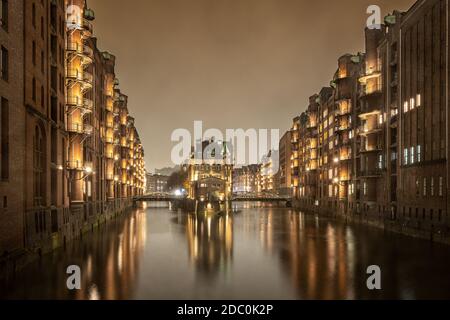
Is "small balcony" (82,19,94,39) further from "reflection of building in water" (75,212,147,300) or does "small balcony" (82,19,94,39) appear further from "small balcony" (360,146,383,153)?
"small balcony" (360,146,383,153)

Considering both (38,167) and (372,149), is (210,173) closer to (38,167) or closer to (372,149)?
(372,149)

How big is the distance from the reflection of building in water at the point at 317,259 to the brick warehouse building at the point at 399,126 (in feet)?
27.1

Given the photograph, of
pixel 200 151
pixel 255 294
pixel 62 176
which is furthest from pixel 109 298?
pixel 200 151

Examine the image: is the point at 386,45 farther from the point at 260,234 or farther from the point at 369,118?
the point at 260,234

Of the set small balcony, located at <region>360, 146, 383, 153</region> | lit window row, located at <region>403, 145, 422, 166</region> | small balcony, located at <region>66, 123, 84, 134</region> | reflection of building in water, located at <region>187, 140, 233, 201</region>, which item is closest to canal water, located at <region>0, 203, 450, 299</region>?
lit window row, located at <region>403, 145, 422, 166</region>

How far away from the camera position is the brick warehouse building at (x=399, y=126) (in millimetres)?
46531

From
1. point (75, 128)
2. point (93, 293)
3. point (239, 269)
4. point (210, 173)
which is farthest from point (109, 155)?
point (210, 173)

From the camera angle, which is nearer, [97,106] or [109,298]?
[109,298]

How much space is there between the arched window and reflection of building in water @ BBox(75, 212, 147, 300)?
21.2 feet

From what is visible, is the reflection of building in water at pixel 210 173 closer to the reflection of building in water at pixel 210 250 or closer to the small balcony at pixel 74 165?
the reflection of building in water at pixel 210 250

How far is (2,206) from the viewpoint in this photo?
90.3 ft

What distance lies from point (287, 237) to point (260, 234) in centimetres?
514

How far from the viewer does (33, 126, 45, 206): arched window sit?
36.1 meters

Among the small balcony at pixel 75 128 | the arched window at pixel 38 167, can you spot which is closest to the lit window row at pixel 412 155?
the small balcony at pixel 75 128
